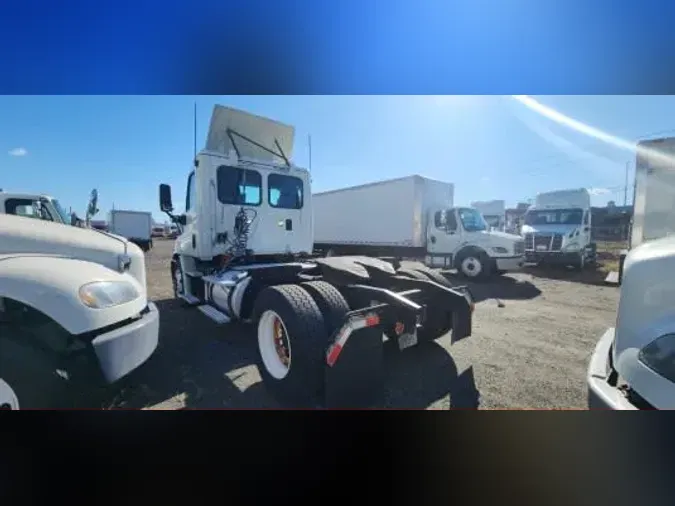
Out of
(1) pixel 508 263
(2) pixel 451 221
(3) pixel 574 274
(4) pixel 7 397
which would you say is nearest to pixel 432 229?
(2) pixel 451 221

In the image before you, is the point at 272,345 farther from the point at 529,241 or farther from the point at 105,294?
the point at 529,241

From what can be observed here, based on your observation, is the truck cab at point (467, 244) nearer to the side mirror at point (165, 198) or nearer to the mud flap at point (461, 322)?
the mud flap at point (461, 322)

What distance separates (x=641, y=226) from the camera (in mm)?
1892

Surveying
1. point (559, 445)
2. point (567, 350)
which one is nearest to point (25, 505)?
point (559, 445)

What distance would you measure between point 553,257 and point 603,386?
2.65 metres

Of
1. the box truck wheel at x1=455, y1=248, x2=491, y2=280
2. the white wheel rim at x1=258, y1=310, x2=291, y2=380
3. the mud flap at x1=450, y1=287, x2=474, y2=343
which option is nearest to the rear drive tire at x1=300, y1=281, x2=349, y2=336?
the white wheel rim at x1=258, y1=310, x2=291, y2=380

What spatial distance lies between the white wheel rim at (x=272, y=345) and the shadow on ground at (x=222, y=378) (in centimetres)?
13

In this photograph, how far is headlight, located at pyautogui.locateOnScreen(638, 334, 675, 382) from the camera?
120cm

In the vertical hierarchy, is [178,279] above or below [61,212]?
below

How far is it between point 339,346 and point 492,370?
3.35ft

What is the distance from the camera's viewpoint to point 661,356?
1230mm

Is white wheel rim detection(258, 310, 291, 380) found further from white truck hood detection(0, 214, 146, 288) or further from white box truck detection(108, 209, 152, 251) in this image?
white box truck detection(108, 209, 152, 251)

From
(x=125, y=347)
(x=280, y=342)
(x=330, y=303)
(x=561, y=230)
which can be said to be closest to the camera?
(x=125, y=347)

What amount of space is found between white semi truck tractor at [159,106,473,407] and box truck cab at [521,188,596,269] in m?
1.34
